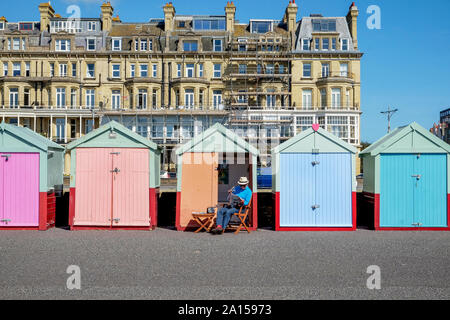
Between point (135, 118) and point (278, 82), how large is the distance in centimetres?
1544

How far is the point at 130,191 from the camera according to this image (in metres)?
13.5

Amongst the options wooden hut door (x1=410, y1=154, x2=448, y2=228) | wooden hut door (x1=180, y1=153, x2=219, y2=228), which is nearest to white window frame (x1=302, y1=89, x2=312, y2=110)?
wooden hut door (x1=410, y1=154, x2=448, y2=228)

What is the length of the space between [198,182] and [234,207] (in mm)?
1420

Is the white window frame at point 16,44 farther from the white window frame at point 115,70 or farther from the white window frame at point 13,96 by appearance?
the white window frame at point 115,70

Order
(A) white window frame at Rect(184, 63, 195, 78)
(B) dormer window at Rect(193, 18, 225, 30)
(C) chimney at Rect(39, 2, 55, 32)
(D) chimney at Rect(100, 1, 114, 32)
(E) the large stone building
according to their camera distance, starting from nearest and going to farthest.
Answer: (E) the large stone building
(A) white window frame at Rect(184, 63, 195, 78)
(D) chimney at Rect(100, 1, 114, 32)
(C) chimney at Rect(39, 2, 55, 32)
(B) dormer window at Rect(193, 18, 225, 30)

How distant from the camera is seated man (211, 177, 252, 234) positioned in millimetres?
12752

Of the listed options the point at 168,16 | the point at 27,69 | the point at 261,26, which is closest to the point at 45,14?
the point at 27,69

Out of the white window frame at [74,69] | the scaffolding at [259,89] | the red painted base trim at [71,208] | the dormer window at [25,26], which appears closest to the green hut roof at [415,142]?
the red painted base trim at [71,208]

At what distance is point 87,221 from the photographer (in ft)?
44.2

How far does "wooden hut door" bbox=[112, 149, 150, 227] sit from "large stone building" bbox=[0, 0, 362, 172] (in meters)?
34.8

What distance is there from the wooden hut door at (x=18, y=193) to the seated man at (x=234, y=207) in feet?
17.0

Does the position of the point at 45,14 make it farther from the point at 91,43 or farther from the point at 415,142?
the point at 415,142

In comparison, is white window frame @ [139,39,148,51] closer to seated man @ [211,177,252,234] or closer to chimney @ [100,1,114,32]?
chimney @ [100,1,114,32]
